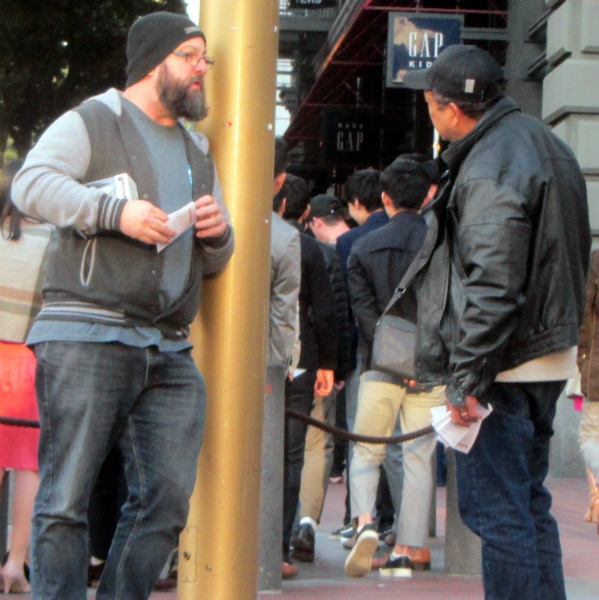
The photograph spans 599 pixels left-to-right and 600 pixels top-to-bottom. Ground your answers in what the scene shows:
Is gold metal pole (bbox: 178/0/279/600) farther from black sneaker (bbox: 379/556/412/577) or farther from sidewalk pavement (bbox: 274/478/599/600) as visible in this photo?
black sneaker (bbox: 379/556/412/577)

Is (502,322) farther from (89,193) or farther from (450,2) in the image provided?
(450,2)

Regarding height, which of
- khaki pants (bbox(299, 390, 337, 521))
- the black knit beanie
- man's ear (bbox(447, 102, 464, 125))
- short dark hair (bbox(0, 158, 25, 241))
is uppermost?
the black knit beanie

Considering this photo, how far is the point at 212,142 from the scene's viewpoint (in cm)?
349

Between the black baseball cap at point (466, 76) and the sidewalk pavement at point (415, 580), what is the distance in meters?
2.31

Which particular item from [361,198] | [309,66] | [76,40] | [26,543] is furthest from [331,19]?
[26,543]

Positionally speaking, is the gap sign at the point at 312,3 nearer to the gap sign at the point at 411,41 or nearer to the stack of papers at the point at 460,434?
the gap sign at the point at 411,41

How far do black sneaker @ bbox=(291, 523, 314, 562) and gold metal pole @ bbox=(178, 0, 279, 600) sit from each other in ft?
9.20

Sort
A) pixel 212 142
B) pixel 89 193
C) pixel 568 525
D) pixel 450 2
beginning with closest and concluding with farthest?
pixel 89 193 < pixel 212 142 < pixel 568 525 < pixel 450 2

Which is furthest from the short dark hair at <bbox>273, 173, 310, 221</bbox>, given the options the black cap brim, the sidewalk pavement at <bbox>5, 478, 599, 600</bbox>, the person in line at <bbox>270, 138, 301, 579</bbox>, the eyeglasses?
the eyeglasses

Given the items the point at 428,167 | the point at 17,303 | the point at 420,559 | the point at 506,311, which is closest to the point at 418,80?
the point at 506,311

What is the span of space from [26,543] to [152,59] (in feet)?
7.86

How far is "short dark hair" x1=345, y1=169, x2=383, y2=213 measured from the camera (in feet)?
25.5

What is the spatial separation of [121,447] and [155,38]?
3.96 feet

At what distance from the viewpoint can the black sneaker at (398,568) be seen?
575cm
